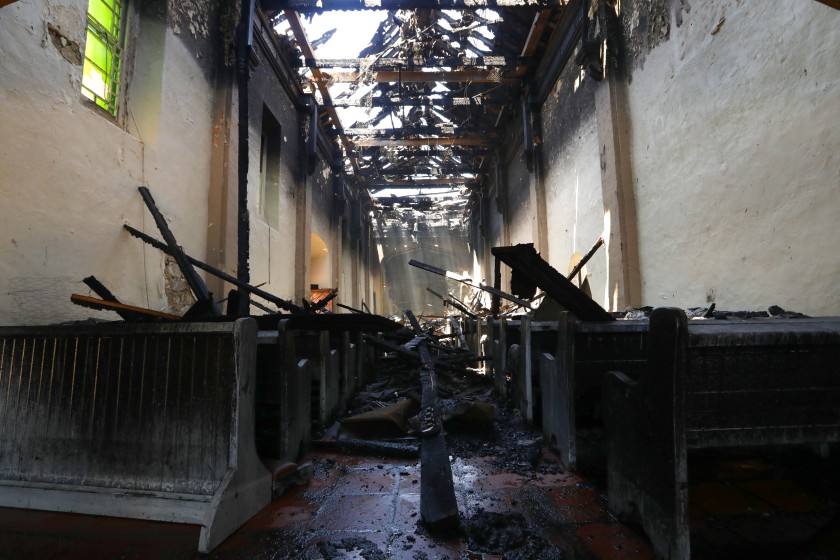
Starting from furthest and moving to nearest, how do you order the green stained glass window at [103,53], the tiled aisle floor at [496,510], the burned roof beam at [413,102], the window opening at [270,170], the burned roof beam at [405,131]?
1. the burned roof beam at [405,131]
2. the burned roof beam at [413,102]
3. the window opening at [270,170]
4. the green stained glass window at [103,53]
5. the tiled aisle floor at [496,510]

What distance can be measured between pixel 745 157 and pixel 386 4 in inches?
239

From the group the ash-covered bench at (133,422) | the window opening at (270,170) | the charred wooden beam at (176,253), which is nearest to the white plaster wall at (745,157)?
the ash-covered bench at (133,422)

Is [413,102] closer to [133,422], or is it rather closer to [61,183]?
[61,183]

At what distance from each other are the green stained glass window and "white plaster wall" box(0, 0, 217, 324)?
0.48 m

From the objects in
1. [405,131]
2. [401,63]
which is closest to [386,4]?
[401,63]

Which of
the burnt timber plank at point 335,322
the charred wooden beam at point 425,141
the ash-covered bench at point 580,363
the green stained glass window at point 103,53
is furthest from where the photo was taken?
the charred wooden beam at point 425,141

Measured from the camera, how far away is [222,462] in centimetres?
193

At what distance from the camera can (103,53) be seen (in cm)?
447

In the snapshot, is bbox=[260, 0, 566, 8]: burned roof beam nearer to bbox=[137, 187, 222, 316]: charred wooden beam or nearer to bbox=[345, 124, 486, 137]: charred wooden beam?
bbox=[137, 187, 222, 316]: charred wooden beam

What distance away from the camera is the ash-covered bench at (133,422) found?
1935 millimetres

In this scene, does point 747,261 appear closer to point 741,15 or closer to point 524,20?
point 741,15

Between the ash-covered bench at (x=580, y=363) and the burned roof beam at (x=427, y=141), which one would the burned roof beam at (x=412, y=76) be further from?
the ash-covered bench at (x=580, y=363)

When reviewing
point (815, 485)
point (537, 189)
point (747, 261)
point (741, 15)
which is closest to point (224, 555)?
point (815, 485)

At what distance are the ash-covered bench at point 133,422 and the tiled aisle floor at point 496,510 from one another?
121 millimetres
